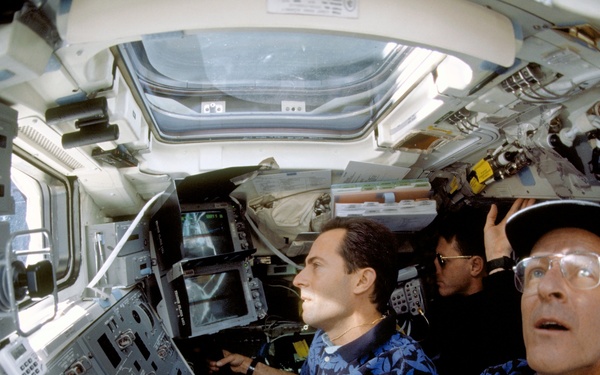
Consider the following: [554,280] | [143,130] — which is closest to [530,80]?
[554,280]

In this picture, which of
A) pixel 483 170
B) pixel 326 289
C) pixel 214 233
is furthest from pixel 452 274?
pixel 214 233

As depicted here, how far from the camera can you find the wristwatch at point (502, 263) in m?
2.39

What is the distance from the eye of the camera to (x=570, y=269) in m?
1.31

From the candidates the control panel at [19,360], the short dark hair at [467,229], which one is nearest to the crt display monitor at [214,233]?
the control panel at [19,360]

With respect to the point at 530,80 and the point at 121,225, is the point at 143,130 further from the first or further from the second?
the point at 530,80

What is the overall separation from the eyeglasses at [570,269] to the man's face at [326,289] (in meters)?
0.92

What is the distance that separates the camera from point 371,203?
102 inches

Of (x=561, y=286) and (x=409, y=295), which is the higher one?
(x=561, y=286)

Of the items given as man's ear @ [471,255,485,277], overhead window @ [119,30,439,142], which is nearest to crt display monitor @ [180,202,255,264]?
overhead window @ [119,30,439,142]

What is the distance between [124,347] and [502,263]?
227cm

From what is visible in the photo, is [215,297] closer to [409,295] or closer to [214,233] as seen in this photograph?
[214,233]

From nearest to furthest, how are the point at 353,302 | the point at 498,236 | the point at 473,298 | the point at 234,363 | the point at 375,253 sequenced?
the point at 353,302 < the point at 375,253 < the point at 498,236 < the point at 234,363 < the point at 473,298

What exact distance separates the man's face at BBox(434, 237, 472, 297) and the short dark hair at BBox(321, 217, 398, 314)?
1.03 m

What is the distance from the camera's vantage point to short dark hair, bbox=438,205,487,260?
308 centimetres
